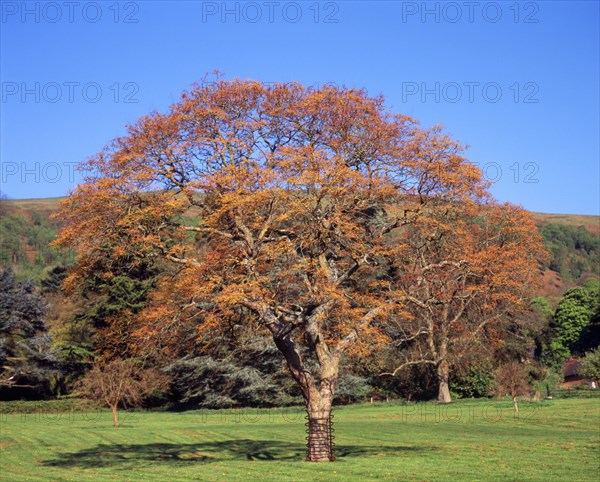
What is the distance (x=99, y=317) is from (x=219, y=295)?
3759 centimetres

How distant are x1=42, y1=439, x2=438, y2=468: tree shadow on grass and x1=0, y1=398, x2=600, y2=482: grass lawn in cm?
4

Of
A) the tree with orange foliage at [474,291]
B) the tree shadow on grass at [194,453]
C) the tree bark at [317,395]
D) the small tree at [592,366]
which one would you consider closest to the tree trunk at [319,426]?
the tree bark at [317,395]

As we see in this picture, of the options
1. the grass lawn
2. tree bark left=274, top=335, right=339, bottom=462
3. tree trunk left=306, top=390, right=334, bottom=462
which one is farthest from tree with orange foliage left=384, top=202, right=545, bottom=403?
tree trunk left=306, top=390, right=334, bottom=462

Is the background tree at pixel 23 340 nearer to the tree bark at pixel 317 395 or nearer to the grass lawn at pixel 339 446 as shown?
the grass lawn at pixel 339 446

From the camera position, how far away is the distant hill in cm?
13898

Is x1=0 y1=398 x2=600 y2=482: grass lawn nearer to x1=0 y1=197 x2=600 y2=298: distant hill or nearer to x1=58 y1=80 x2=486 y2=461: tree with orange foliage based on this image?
x1=58 y1=80 x2=486 y2=461: tree with orange foliage

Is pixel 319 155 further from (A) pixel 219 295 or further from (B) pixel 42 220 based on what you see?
(B) pixel 42 220

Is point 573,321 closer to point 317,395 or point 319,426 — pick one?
point 319,426

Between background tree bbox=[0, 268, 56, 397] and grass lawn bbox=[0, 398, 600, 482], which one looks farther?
background tree bbox=[0, 268, 56, 397]

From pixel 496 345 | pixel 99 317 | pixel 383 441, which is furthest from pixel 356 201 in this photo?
pixel 99 317

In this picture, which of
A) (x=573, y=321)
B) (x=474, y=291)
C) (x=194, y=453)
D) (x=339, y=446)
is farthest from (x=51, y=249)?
(x=339, y=446)

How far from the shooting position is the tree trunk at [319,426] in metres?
22.6

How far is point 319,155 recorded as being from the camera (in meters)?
22.1

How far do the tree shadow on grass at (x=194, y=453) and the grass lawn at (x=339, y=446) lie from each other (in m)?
0.04
